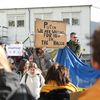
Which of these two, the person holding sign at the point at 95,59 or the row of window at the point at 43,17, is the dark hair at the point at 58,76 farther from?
the row of window at the point at 43,17

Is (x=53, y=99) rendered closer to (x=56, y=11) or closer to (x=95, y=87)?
(x=95, y=87)

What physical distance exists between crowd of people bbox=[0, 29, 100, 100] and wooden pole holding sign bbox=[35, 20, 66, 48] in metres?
0.63

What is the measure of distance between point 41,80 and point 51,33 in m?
1.82

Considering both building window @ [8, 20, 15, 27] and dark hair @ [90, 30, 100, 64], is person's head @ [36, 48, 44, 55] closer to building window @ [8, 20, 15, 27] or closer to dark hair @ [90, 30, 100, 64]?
dark hair @ [90, 30, 100, 64]

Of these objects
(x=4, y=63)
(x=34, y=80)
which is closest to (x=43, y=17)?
(x=34, y=80)

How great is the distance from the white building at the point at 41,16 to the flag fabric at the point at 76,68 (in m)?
17.8

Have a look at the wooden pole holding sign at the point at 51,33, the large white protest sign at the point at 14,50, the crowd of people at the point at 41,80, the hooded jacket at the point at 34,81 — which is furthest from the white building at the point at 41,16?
the hooded jacket at the point at 34,81

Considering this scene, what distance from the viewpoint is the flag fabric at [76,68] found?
1070cm

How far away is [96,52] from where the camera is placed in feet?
9.09

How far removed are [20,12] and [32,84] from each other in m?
22.1

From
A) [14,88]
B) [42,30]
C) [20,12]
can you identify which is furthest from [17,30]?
[14,88]

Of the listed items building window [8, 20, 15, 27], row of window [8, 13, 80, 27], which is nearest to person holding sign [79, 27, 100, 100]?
row of window [8, 13, 80, 27]

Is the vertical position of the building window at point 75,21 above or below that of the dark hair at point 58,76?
above

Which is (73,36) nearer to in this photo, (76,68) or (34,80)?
(76,68)
